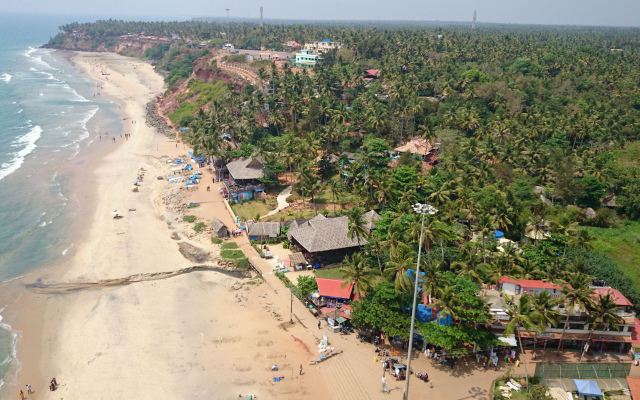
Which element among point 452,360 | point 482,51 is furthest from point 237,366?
point 482,51

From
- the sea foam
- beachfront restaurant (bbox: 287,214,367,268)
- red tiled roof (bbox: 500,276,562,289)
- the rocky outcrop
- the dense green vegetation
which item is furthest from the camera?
the dense green vegetation

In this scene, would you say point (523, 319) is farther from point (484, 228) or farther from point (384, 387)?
point (484, 228)

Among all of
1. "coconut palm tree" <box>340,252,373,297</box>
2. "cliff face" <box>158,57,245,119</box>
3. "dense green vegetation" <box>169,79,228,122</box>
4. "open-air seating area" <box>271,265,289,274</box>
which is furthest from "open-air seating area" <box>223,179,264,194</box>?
"cliff face" <box>158,57,245,119</box>

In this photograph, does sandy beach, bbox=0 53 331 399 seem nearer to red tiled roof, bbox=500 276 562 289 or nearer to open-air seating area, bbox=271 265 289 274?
open-air seating area, bbox=271 265 289 274

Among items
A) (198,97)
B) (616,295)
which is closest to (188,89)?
(198,97)

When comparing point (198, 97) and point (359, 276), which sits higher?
point (198, 97)

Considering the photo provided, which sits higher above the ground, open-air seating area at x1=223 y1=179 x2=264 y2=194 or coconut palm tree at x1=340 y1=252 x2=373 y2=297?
coconut palm tree at x1=340 y1=252 x2=373 y2=297
